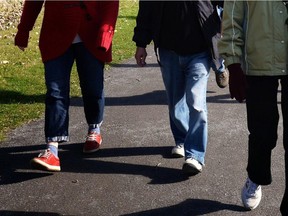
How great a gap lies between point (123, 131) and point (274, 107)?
230cm

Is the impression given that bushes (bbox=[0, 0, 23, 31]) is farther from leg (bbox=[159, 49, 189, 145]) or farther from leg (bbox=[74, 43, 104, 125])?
leg (bbox=[159, 49, 189, 145])

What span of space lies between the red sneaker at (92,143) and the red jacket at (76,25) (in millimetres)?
826

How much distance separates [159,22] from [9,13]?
1034 cm

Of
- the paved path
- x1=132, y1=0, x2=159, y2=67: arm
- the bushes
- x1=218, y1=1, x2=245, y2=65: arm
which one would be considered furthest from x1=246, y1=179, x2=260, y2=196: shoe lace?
the bushes

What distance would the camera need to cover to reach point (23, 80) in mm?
7559

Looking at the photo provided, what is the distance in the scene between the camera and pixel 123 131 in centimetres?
545

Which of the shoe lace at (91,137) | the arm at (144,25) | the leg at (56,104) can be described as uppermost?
the arm at (144,25)

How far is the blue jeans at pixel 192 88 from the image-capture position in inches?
167

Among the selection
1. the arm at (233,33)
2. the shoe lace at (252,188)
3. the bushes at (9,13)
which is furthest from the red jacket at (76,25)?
the bushes at (9,13)

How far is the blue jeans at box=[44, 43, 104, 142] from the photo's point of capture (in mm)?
4453

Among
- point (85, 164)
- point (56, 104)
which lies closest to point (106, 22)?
point (56, 104)

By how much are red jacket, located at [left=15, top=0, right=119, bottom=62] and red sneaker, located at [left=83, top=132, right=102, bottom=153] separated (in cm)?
83

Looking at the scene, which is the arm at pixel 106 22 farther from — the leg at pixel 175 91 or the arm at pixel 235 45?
the arm at pixel 235 45

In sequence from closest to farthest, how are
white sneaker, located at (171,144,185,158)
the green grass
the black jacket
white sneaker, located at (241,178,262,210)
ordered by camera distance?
white sneaker, located at (241,178,262,210)
the black jacket
white sneaker, located at (171,144,185,158)
the green grass
